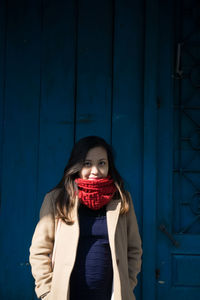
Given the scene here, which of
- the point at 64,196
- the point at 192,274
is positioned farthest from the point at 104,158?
the point at 192,274

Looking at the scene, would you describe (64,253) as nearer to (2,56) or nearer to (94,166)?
(94,166)

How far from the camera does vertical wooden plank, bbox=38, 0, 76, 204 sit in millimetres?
2525

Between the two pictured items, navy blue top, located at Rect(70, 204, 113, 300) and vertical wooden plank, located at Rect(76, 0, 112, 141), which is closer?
navy blue top, located at Rect(70, 204, 113, 300)

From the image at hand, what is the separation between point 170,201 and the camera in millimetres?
2514

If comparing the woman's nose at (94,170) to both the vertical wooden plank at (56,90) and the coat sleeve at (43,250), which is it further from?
the vertical wooden plank at (56,90)

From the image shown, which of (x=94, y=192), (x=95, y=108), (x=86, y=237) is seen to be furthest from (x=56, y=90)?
(x=86, y=237)

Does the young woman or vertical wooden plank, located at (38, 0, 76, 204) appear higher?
vertical wooden plank, located at (38, 0, 76, 204)

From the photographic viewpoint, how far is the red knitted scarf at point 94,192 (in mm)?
1816

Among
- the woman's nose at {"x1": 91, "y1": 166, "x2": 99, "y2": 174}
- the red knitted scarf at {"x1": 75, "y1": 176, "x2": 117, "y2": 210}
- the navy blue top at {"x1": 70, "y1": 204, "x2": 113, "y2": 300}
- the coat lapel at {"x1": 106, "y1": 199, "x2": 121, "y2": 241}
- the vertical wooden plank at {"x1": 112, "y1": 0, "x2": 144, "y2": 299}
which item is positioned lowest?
the navy blue top at {"x1": 70, "y1": 204, "x2": 113, "y2": 300}

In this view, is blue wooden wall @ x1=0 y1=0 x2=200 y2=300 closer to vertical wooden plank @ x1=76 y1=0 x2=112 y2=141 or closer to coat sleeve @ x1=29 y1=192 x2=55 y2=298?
vertical wooden plank @ x1=76 y1=0 x2=112 y2=141

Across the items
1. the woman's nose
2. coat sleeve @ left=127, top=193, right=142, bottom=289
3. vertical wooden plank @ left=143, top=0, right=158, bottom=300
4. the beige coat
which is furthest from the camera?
vertical wooden plank @ left=143, top=0, right=158, bottom=300

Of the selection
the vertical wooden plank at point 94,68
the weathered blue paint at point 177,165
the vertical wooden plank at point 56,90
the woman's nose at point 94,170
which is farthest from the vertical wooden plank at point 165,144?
Answer: the woman's nose at point 94,170

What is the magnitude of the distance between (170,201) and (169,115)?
67 centimetres

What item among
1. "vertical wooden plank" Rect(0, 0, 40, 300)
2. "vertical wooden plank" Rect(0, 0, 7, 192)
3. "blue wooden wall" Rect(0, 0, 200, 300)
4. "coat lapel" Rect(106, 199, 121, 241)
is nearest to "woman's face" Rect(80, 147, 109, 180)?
"coat lapel" Rect(106, 199, 121, 241)
